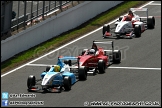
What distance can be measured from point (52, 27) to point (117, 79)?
9.96 meters

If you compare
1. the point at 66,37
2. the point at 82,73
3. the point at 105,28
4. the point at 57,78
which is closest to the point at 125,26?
the point at 105,28

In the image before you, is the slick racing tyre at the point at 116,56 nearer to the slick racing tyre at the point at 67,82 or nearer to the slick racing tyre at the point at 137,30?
the slick racing tyre at the point at 67,82

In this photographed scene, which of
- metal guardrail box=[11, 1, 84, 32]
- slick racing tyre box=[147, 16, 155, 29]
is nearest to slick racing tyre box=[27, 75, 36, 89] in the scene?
metal guardrail box=[11, 1, 84, 32]

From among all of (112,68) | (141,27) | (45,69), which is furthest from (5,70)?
(141,27)

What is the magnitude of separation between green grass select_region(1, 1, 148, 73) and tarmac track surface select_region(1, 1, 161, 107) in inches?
31.6

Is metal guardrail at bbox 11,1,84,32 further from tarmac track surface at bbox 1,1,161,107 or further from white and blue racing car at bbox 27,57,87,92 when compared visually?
white and blue racing car at bbox 27,57,87,92

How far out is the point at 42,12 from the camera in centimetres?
3994

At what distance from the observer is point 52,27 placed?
130ft

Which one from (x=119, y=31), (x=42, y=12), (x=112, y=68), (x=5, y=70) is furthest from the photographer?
(x=42, y=12)

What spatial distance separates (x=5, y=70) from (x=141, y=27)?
8.11 m

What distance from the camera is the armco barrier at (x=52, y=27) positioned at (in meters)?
36.8

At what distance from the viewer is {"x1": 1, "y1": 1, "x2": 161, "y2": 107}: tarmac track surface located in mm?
28047

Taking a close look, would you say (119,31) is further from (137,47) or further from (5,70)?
(5,70)

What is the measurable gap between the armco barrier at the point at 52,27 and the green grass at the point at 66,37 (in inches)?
11.2
